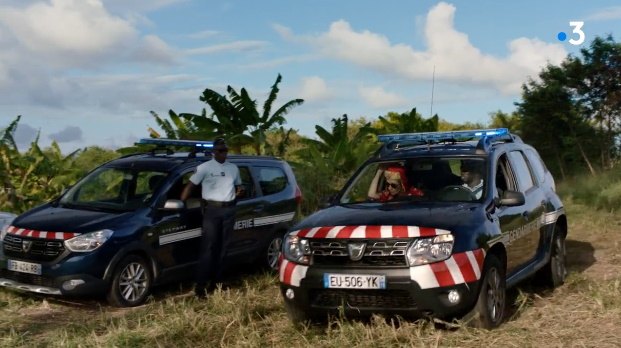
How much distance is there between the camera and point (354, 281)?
580 cm

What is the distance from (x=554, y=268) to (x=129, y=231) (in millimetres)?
4814

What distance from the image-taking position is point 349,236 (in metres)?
5.92

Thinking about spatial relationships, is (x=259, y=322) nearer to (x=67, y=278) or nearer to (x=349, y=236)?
(x=349, y=236)

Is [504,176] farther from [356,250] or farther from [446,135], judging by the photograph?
[356,250]

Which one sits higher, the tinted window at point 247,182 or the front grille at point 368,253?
the tinted window at point 247,182

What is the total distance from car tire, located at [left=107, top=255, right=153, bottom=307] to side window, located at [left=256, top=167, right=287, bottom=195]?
226 cm

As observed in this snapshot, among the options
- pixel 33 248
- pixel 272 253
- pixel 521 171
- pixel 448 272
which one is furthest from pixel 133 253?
pixel 521 171

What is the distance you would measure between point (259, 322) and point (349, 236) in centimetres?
138

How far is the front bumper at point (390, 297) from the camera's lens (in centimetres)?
570

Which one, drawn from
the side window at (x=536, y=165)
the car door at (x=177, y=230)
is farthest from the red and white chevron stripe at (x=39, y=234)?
the side window at (x=536, y=165)

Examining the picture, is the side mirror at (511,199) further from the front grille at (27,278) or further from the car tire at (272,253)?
the front grille at (27,278)

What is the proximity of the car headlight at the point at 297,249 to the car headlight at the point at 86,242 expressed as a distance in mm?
2415

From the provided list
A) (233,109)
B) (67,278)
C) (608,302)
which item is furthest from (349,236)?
(233,109)

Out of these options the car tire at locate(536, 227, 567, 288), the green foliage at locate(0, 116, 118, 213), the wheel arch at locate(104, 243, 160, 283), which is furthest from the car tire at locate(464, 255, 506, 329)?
the green foliage at locate(0, 116, 118, 213)
